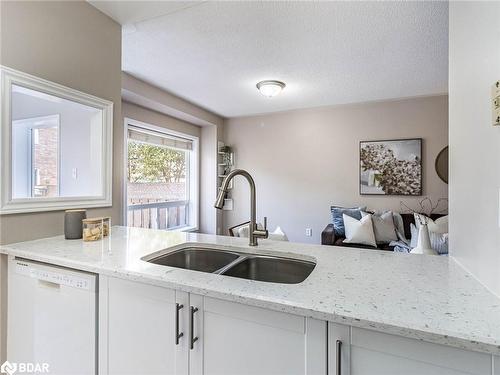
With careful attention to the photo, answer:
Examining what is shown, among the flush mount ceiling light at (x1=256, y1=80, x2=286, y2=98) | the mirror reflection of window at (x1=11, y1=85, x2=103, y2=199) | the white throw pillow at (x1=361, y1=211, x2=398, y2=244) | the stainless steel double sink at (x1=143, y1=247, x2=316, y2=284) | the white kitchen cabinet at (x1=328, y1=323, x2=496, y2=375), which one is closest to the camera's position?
the white kitchen cabinet at (x1=328, y1=323, x2=496, y2=375)

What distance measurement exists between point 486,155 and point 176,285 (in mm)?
1086

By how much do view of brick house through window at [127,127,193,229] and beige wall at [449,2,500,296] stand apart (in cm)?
357

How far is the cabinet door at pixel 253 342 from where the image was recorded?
740 millimetres

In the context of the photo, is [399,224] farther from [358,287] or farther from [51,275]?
[51,275]

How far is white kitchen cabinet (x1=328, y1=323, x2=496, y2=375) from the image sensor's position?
0.60m

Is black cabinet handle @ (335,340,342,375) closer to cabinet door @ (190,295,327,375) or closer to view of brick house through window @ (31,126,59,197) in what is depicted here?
cabinet door @ (190,295,327,375)

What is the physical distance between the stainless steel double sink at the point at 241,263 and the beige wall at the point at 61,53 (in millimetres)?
812

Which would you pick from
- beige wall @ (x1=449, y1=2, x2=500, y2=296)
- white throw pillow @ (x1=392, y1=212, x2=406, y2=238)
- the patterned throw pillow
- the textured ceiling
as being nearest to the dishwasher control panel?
beige wall @ (x1=449, y1=2, x2=500, y2=296)

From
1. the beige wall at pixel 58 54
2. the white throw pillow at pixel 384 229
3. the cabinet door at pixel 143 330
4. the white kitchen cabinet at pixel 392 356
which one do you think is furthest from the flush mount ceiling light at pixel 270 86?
the white kitchen cabinet at pixel 392 356

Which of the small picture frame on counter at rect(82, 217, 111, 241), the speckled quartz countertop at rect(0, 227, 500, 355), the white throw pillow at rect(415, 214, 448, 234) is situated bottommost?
the white throw pillow at rect(415, 214, 448, 234)

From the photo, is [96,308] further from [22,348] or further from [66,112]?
[66,112]

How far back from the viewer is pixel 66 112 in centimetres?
288

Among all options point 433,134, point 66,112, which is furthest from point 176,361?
point 433,134

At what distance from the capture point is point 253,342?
32.0 inches
